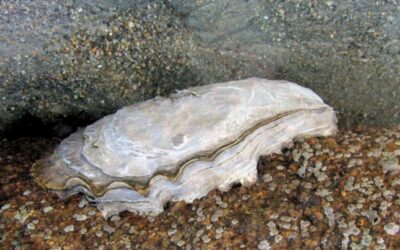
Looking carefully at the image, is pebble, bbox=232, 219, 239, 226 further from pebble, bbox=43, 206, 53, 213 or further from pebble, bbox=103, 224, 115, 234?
pebble, bbox=43, 206, 53, 213

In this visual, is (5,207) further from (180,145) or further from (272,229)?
(272,229)

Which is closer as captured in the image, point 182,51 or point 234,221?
point 234,221

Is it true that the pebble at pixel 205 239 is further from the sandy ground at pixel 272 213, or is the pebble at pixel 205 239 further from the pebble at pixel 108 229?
the pebble at pixel 108 229

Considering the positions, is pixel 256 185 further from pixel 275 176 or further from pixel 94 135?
pixel 94 135

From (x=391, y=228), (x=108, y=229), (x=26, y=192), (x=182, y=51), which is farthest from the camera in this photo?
(x=182, y=51)

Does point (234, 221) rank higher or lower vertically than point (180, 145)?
lower

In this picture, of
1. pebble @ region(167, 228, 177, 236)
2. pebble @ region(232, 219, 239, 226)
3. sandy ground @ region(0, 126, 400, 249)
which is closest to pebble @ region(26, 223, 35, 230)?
sandy ground @ region(0, 126, 400, 249)

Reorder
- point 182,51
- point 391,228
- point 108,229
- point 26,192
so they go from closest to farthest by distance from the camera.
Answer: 1. point 391,228
2. point 108,229
3. point 26,192
4. point 182,51

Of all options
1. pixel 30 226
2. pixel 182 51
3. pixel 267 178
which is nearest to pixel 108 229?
pixel 30 226

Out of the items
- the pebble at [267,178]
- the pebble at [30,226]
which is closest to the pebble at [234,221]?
the pebble at [267,178]
